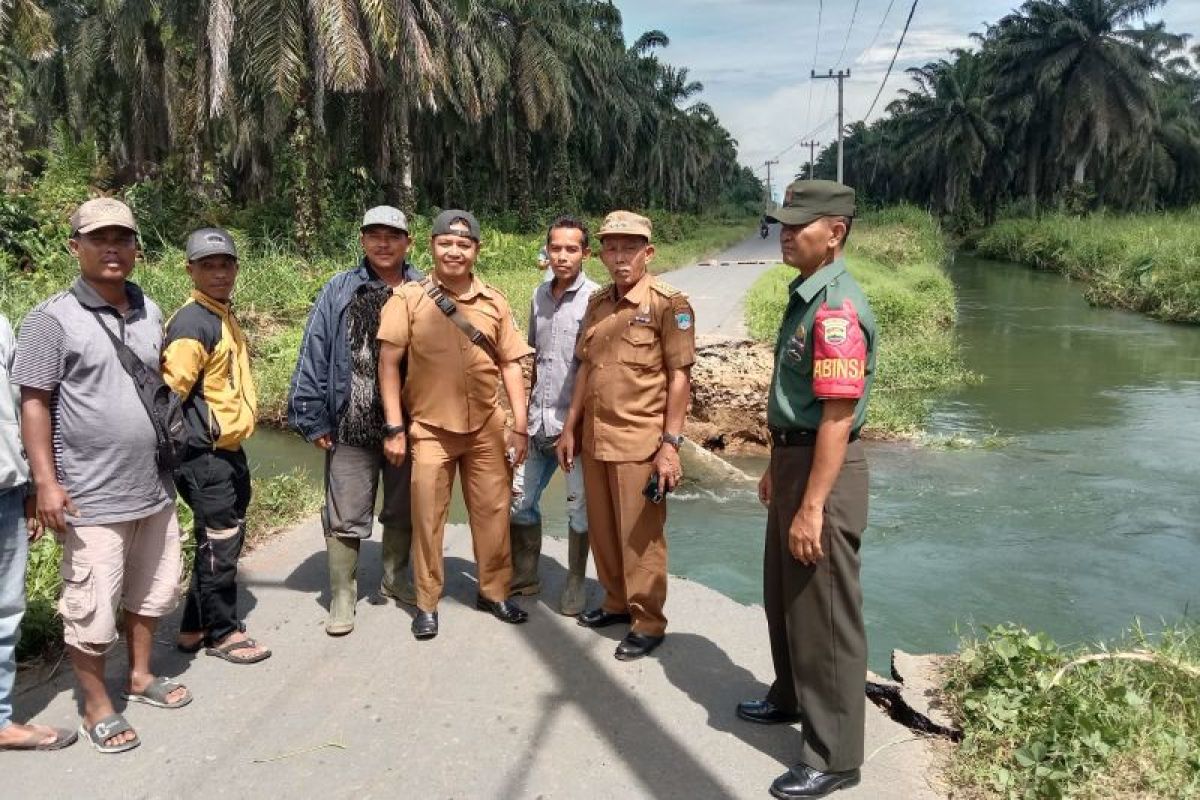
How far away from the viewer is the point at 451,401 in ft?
12.3

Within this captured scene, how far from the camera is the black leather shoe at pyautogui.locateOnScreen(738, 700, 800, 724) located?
3.15 metres

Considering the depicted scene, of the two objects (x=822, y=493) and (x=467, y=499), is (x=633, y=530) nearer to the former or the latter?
(x=467, y=499)

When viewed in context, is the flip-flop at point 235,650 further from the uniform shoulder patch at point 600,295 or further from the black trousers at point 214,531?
the uniform shoulder patch at point 600,295

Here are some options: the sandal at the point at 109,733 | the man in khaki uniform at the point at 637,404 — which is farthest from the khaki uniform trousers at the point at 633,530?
the sandal at the point at 109,733

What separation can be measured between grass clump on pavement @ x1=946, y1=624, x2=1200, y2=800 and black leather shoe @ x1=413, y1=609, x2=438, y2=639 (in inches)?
81.9

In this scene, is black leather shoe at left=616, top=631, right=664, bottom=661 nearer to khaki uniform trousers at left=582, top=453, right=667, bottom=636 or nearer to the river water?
khaki uniform trousers at left=582, top=453, right=667, bottom=636

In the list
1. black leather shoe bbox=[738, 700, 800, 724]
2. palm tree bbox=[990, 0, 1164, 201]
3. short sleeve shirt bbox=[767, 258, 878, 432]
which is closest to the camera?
short sleeve shirt bbox=[767, 258, 878, 432]

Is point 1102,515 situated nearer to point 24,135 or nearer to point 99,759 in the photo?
point 99,759

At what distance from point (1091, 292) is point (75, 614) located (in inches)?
976

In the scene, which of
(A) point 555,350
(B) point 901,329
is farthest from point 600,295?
(B) point 901,329

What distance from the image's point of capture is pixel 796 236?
108 inches

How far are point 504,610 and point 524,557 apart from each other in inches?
13.4

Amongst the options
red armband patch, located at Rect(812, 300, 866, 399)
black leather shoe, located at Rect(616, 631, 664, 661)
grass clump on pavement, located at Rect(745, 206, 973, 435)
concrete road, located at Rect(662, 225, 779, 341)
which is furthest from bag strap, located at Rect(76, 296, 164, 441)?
grass clump on pavement, located at Rect(745, 206, 973, 435)

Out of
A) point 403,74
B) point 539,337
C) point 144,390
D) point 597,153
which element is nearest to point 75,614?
point 144,390
